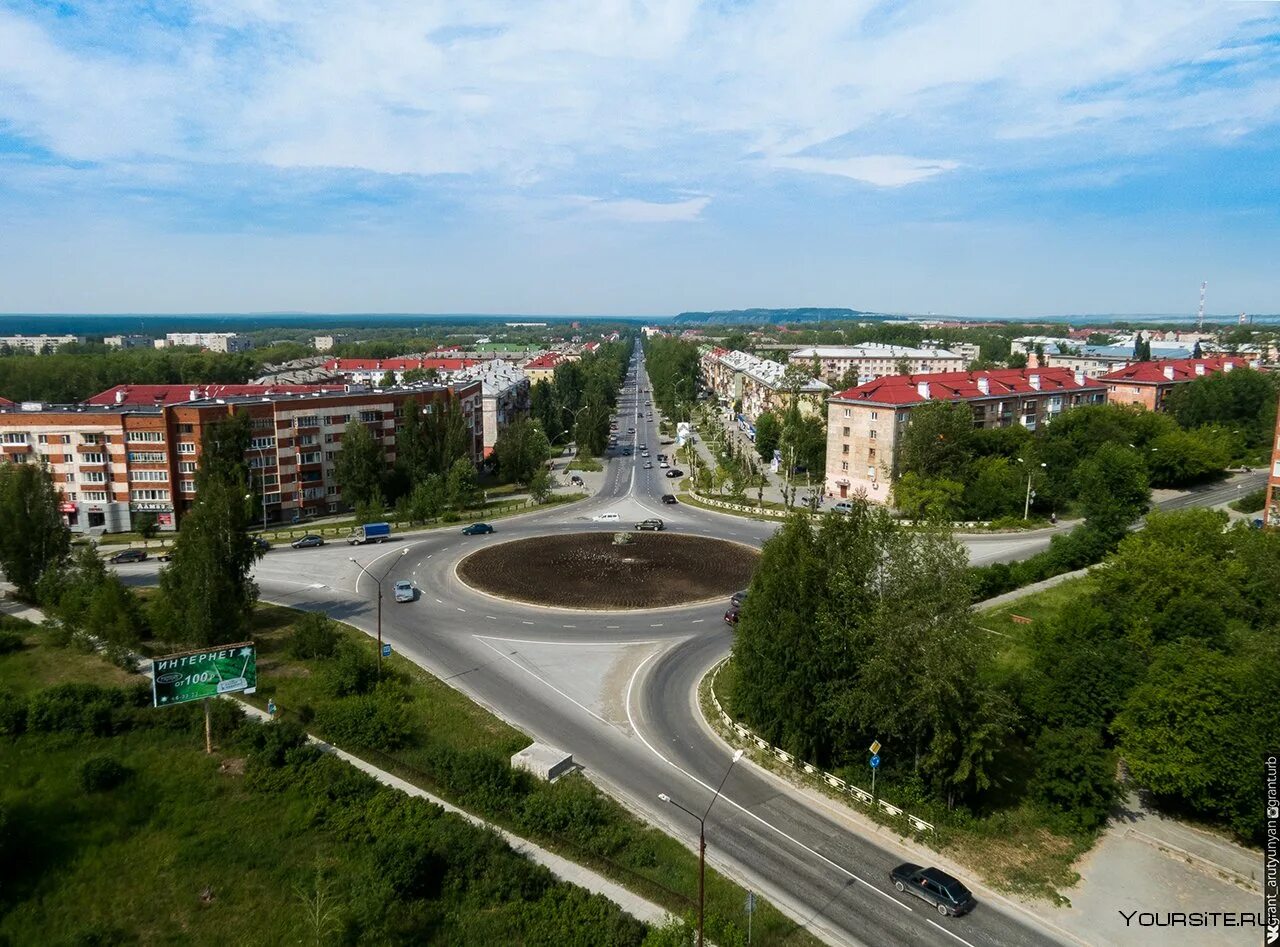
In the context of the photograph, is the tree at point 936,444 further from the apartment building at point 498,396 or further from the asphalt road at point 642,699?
the apartment building at point 498,396

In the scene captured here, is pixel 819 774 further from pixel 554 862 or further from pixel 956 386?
pixel 956 386

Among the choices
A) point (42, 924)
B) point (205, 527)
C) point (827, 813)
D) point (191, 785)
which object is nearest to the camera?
point (42, 924)

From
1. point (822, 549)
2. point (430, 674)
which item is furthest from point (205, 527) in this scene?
point (822, 549)

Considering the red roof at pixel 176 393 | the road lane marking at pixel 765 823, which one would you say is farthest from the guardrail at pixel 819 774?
the red roof at pixel 176 393

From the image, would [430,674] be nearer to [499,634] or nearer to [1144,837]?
[499,634]

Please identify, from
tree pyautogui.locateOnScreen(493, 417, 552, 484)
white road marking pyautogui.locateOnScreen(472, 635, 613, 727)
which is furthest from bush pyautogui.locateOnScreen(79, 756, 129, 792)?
tree pyautogui.locateOnScreen(493, 417, 552, 484)

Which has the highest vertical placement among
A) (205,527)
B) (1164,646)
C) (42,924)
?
(205,527)
